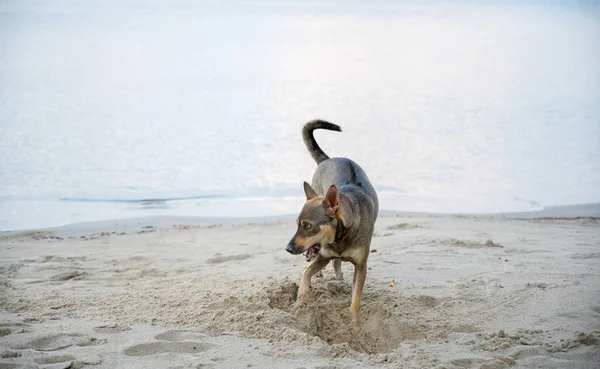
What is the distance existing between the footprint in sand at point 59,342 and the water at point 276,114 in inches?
203

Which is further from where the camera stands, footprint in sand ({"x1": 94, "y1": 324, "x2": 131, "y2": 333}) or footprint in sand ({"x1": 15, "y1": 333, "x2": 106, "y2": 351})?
footprint in sand ({"x1": 94, "y1": 324, "x2": 131, "y2": 333})

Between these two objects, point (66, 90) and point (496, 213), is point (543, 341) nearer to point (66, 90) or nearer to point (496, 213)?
point (496, 213)

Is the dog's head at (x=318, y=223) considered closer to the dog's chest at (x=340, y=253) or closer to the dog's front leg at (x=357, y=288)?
the dog's chest at (x=340, y=253)

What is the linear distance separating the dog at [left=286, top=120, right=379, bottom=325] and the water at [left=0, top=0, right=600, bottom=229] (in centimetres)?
469

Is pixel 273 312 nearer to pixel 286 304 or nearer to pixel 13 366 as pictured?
pixel 286 304

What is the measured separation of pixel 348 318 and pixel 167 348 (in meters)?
1.57

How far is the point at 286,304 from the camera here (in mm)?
6188

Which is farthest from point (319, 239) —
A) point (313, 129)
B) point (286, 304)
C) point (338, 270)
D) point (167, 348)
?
point (313, 129)

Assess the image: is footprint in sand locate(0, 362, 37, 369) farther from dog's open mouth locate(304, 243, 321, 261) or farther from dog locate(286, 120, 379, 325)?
dog's open mouth locate(304, 243, 321, 261)

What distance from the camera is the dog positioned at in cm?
582

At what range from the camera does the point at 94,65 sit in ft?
84.9

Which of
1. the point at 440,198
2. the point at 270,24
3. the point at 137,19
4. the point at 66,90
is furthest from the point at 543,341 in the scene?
the point at 137,19

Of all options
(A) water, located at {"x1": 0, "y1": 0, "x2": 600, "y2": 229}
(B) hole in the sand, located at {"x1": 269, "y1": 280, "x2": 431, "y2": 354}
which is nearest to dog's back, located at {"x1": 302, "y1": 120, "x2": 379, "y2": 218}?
(B) hole in the sand, located at {"x1": 269, "y1": 280, "x2": 431, "y2": 354}

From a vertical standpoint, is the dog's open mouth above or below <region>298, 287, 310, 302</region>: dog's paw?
above
